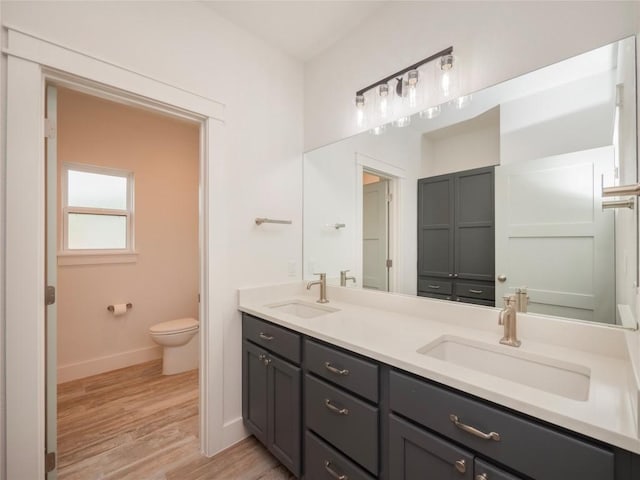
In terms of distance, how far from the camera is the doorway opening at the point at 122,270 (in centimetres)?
211

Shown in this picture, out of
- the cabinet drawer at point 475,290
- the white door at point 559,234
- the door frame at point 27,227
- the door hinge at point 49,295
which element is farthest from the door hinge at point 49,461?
the white door at point 559,234

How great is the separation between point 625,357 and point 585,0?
1.31 m

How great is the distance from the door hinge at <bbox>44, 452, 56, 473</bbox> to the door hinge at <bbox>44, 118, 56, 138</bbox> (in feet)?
4.90

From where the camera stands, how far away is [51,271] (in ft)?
4.36

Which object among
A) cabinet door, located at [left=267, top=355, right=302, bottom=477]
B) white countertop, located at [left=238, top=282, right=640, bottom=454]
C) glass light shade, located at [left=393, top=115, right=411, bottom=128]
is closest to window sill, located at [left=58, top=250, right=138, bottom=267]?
white countertop, located at [left=238, top=282, right=640, bottom=454]

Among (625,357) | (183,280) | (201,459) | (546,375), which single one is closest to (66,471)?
(201,459)

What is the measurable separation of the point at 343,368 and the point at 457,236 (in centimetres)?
90

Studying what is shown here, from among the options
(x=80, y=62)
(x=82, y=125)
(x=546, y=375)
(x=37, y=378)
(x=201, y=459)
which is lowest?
(x=201, y=459)

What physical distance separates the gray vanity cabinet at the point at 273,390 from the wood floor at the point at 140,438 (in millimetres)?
178

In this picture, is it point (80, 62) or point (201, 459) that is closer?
point (80, 62)

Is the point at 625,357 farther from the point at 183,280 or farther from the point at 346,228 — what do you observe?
the point at 183,280

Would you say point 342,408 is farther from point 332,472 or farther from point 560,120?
point 560,120

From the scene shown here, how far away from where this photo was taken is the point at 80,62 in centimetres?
129

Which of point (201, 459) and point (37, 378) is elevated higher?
point (37, 378)
